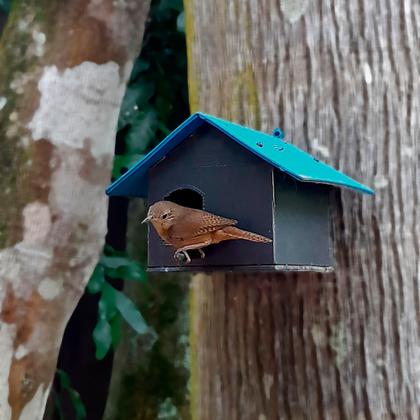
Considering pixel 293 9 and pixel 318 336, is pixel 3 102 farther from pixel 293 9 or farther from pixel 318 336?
pixel 318 336

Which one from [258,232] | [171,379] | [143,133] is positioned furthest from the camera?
[171,379]

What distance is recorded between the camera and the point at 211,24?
160 cm

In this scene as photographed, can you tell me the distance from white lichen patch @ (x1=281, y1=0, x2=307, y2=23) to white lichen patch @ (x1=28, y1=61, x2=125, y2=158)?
0.97 meters

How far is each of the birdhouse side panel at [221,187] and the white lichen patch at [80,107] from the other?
0.93 metres

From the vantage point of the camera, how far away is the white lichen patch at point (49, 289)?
2.17 m

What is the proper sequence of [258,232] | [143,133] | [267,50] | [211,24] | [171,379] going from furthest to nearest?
[171,379] < [143,133] < [211,24] < [267,50] < [258,232]

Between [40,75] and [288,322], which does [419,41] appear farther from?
[40,75]

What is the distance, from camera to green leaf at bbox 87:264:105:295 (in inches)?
→ 105

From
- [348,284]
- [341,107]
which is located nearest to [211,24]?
[341,107]

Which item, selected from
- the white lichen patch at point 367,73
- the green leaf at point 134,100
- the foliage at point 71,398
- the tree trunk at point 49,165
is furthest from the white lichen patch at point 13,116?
the foliage at point 71,398

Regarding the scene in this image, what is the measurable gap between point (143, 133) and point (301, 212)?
1554 millimetres

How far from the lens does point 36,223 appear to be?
7.10 feet

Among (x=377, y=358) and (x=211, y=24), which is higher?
(x=211, y=24)

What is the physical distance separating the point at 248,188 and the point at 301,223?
138mm
